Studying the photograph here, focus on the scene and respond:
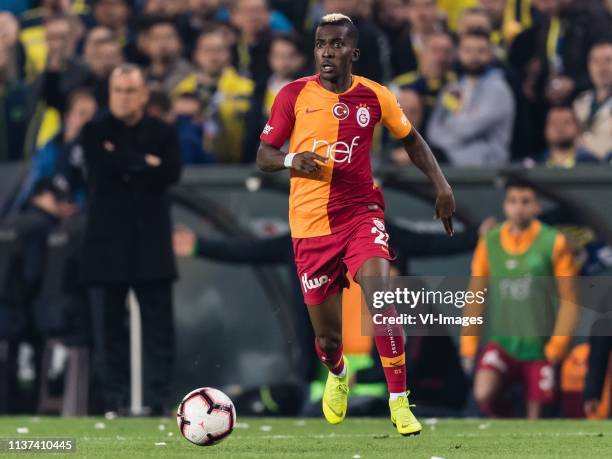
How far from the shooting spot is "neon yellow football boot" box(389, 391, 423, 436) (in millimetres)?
8266

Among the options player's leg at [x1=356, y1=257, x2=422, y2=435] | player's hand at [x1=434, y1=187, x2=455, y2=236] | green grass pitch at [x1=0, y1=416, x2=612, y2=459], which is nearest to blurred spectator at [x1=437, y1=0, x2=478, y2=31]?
green grass pitch at [x1=0, y1=416, x2=612, y2=459]

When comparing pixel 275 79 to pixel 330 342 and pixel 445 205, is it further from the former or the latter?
pixel 445 205

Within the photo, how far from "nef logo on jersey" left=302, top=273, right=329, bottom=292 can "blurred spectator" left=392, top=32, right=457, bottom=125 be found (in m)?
5.17

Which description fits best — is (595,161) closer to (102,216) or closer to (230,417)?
(102,216)

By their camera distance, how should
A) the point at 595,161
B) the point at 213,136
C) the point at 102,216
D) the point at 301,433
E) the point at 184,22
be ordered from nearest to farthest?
the point at 301,433 < the point at 102,216 < the point at 595,161 < the point at 213,136 < the point at 184,22

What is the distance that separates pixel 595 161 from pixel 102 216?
13.7 feet

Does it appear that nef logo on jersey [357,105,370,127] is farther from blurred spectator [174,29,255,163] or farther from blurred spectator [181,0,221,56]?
blurred spectator [181,0,221,56]

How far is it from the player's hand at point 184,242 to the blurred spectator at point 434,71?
8.13 feet

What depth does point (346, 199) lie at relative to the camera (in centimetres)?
873

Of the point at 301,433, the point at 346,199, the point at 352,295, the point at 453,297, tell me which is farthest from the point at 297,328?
the point at 346,199

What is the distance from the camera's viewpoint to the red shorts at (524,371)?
12.0 meters

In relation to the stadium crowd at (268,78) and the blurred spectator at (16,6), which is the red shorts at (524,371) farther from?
the blurred spectator at (16,6)

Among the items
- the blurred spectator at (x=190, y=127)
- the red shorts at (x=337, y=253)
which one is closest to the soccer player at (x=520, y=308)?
the blurred spectator at (x=190, y=127)

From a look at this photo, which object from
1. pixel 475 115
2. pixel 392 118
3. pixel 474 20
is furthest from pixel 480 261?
pixel 392 118
